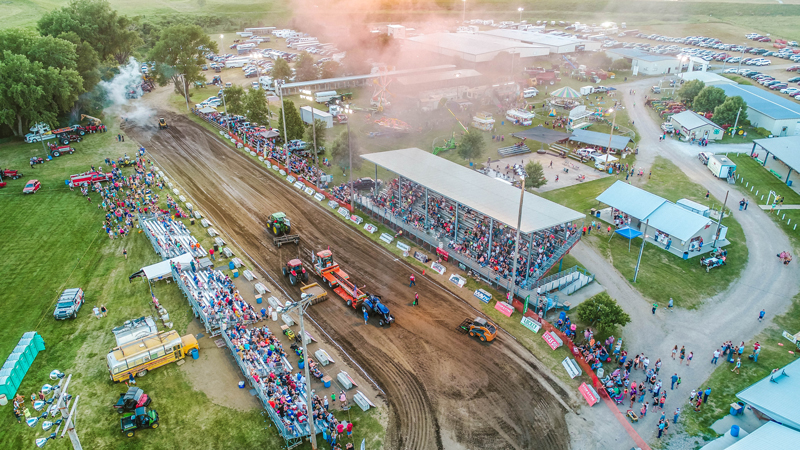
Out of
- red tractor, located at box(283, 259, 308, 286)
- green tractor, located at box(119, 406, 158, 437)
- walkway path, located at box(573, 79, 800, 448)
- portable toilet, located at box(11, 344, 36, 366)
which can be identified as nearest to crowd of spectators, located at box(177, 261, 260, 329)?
red tractor, located at box(283, 259, 308, 286)

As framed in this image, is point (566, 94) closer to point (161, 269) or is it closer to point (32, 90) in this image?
point (161, 269)

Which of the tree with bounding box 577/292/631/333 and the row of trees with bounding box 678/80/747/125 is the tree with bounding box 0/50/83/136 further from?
the row of trees with bounding box 678/80/747/125

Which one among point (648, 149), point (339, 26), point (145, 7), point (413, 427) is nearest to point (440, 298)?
point (413, 427)

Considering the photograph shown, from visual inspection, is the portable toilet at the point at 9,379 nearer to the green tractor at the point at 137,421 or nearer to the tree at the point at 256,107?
the green tractor at the point at 137,421

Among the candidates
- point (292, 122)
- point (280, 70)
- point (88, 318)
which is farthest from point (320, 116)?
point (88, 318)

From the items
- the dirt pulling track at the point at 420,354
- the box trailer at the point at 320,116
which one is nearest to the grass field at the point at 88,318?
the dirt pulling track at the point at 420,354

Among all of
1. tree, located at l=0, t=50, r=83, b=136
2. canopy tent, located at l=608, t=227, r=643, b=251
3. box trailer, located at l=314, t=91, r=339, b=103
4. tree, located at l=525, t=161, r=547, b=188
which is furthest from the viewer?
box trailer, located at l=314, t=91, r=339, b=103
